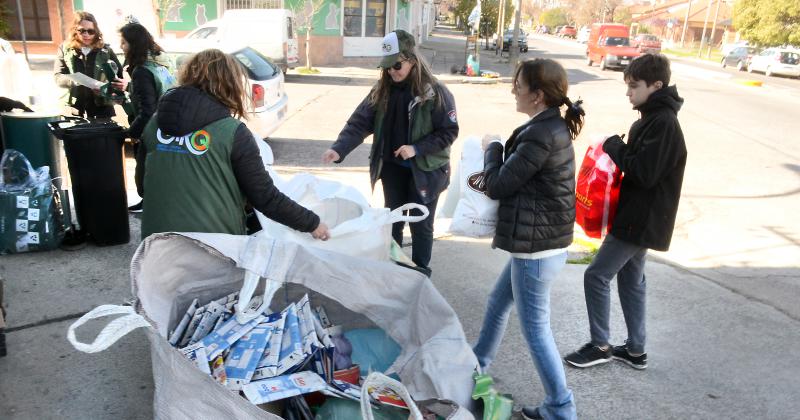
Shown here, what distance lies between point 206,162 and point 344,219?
0.87 meters

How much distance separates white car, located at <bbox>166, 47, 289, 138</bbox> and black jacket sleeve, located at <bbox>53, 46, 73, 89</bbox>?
2327 millimetres

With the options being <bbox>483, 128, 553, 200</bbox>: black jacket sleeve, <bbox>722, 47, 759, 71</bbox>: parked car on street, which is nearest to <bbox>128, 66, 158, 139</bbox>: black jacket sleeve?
<bbox>483, 128, 553, 200</bbox>: black jacket sleeve

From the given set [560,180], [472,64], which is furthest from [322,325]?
[472,64]

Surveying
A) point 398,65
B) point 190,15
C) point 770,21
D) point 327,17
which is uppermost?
point 770,21

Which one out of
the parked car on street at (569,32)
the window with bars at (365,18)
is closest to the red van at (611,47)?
the window with bars at (365,18)

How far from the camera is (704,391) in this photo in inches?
124

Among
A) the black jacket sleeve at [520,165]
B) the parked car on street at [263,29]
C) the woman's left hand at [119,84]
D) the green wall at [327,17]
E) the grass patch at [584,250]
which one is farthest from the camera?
the green wall at [327,17]

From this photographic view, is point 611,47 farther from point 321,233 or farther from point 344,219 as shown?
point 321,233

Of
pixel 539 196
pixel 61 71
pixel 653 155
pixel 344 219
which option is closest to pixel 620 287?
pixel 653 155

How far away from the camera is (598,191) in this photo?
10.1 ft

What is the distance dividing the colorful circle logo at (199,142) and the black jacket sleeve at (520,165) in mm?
1203

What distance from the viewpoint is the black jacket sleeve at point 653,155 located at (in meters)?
2.76

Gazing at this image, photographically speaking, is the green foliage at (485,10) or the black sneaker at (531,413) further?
the green foliage at (485,10)

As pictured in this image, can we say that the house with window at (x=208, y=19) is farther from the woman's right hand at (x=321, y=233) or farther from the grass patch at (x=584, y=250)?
the woman's right hand at (x=321, y=233)
